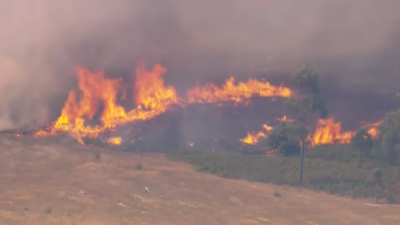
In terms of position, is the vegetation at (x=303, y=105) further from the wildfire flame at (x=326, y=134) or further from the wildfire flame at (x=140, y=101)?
the wildfire flame at (x=140, y=101)

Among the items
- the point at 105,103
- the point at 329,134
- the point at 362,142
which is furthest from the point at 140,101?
the point at 362,142

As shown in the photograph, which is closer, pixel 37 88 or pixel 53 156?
pixel 53 156

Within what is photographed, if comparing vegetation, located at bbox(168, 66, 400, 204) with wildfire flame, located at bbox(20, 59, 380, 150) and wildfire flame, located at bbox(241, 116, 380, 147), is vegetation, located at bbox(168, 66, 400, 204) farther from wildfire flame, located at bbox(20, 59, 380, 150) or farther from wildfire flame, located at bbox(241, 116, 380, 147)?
wildfire flame, located at bbox(20, 59, 380, 150)

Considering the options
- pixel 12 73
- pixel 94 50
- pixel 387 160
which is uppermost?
pixel 94 50

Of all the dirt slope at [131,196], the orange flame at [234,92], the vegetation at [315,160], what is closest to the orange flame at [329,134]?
the vegetation at [315,160]

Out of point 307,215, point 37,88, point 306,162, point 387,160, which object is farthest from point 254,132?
point 37,88

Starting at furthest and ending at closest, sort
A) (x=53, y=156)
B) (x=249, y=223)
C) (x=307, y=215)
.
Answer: (x=53, y=156), (x=307, y=215), (x=249, y=223)

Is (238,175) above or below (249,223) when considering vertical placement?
above

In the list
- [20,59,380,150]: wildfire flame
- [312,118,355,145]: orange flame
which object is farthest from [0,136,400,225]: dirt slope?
[312,118,355,145]: orange flame

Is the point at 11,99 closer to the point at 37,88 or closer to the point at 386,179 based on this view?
the point at 37,88
